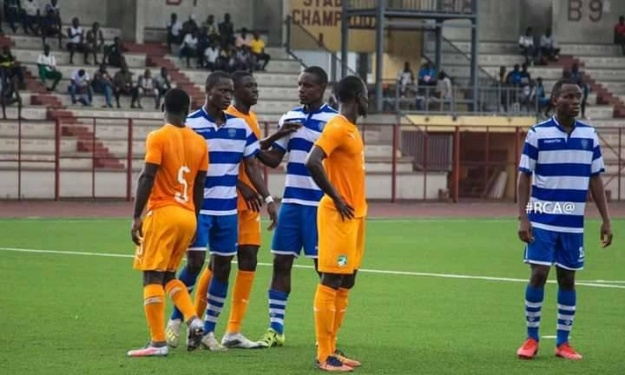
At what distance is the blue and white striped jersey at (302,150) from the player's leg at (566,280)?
7.04ft

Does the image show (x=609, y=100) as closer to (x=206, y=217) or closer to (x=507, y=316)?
(x=507, y=316)

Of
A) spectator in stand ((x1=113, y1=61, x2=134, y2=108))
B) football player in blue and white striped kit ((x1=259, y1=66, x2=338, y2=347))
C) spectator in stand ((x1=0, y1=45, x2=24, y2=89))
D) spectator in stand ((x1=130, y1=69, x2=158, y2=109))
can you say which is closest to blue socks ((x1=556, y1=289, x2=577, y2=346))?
football player in blue and white striped kit ((x1=259, y1=66, x2=338, y2=347))

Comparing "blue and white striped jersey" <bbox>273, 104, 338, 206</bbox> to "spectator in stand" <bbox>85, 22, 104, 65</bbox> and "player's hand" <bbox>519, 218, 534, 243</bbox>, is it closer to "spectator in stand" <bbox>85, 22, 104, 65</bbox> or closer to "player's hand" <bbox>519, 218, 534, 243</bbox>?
"player's hand" <bbox>519, 218, 534, 243</bbox>

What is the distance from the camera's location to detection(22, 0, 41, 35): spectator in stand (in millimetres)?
48094

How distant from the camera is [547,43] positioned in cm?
5684

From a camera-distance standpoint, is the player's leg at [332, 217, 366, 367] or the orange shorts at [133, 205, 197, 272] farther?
the orange shorts at [133, 205, 197, 272]

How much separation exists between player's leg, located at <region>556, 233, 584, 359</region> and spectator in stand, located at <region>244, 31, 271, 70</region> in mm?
37063

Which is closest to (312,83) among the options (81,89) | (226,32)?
(81,89)

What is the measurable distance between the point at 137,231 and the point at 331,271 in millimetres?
1568

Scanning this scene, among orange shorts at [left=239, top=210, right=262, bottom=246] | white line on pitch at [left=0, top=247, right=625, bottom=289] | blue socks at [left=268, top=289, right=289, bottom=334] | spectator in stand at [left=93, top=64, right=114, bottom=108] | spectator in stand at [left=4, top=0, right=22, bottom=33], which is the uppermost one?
spectator in stand at [left=4, top=0, right=22, bottom=33]

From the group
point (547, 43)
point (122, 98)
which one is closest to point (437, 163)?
point (122, 98)

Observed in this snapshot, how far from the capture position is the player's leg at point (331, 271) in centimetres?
1240

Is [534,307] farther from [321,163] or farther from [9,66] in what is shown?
[9,66]

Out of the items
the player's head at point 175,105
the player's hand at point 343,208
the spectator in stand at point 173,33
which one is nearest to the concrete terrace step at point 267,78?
the spectator in stand at point 173,33
